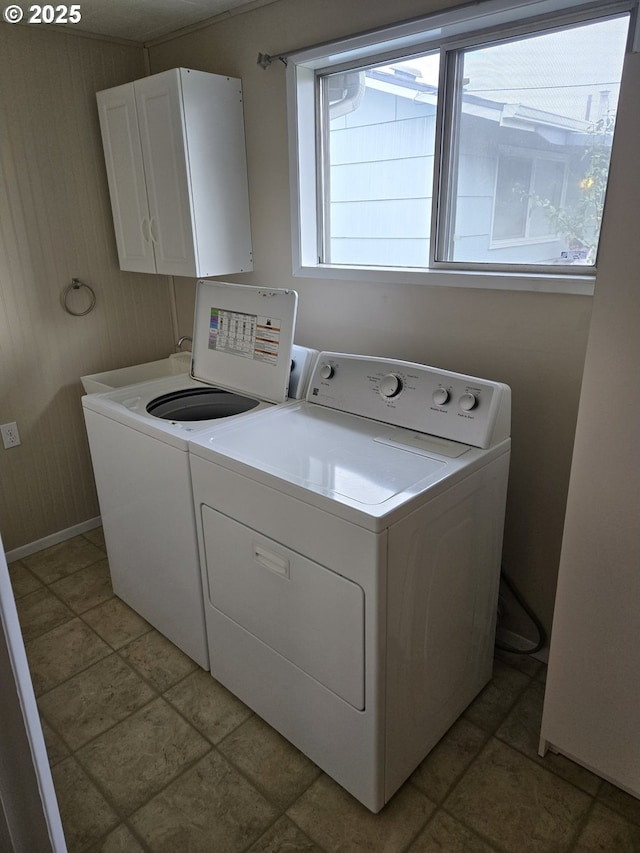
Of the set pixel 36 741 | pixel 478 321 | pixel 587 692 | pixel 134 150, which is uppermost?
pixel 134 150

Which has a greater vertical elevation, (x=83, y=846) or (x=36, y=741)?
(x=36, y=741)

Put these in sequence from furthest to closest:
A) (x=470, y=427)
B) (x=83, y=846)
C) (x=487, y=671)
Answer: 1. (x=487, y=671)
2. (x=470, y=427)
3. (x=83, y=846)

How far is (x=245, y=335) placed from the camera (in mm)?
2180

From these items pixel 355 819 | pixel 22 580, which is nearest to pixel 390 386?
pixel 355 819

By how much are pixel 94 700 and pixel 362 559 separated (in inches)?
48.0

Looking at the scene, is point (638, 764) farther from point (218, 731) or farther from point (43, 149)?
point (43, 149)

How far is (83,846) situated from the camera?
Answer: 147 cm

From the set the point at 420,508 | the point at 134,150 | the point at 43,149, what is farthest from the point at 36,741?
the point at 43,149

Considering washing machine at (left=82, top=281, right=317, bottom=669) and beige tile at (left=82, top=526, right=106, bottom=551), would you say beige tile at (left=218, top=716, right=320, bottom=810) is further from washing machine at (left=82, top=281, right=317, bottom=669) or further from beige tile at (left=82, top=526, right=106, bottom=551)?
beige tile at (left=82, top=526, right=106, bottom=551)

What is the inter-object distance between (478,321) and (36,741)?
5.50 ft

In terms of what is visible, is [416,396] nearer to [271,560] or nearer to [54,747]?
[271,560]

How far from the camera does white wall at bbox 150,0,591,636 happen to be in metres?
1.78

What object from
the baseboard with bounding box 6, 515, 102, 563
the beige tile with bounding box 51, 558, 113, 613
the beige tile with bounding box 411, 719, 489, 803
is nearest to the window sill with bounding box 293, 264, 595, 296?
the beige tile with bounding box 411, 719, 489, 803

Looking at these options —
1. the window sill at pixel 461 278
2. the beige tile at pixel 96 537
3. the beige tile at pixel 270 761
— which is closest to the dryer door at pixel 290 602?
the beige tile at pixel 270 761
